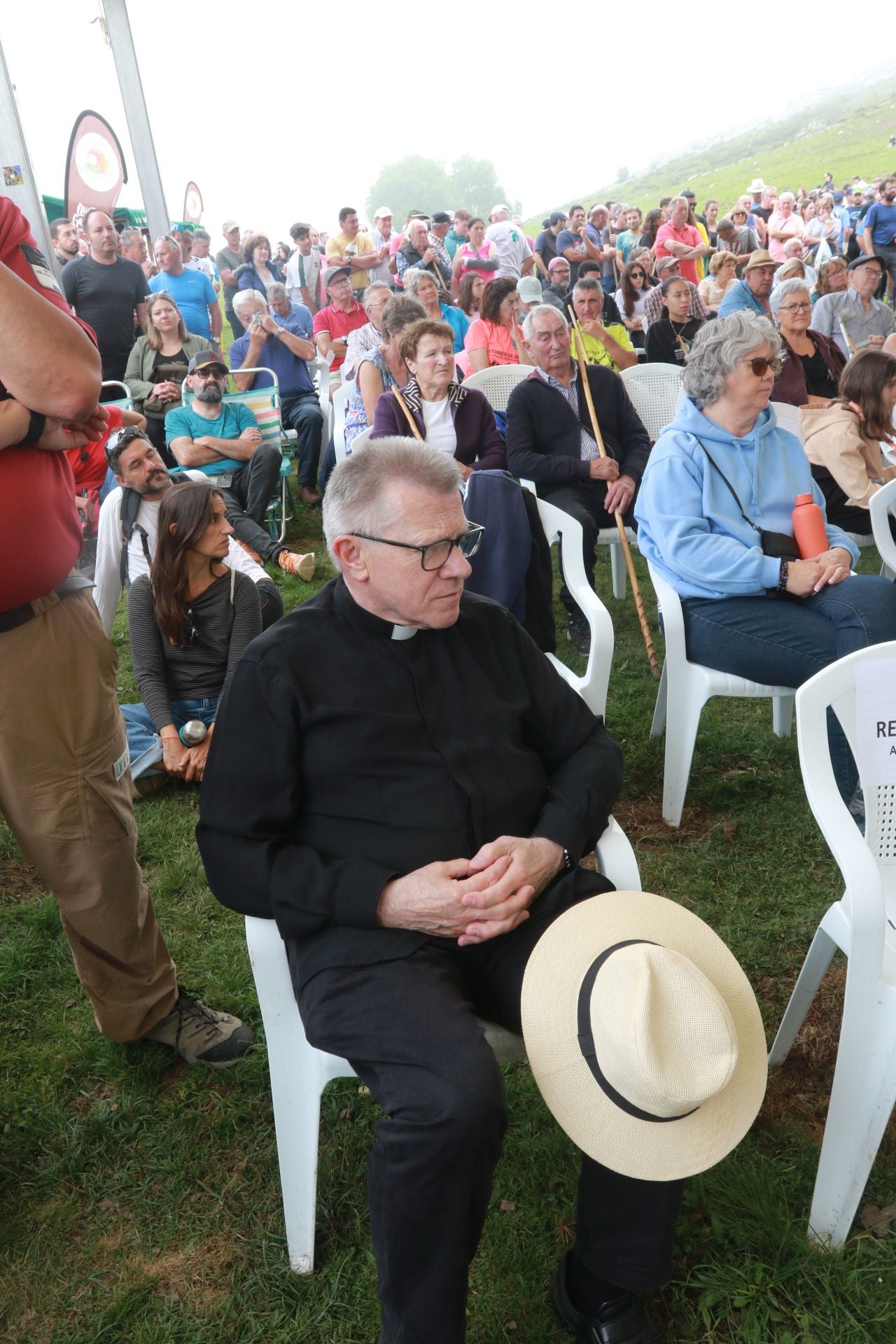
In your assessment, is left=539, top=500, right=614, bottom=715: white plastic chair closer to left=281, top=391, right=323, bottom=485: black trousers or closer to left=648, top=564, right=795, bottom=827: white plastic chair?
left=648, top=564, right=795, bottom=827: white plastic chair

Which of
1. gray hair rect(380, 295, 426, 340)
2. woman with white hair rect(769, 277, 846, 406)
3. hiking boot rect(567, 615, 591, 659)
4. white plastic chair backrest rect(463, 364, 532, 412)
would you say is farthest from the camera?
woman with white hair rect(769, 277, 846, 406)

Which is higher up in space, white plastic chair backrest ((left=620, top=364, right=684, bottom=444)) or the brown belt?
the brown belt

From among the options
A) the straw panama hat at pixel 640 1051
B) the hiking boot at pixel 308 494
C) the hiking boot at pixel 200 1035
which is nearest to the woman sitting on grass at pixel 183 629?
the hiking boot at pixel 200 1035

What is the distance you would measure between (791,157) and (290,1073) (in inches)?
2381

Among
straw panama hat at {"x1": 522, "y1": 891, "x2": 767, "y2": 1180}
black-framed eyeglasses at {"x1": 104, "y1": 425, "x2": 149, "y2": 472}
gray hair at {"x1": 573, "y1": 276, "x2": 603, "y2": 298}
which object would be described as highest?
gray hair at {"x1": 573, "y1": 276, "x2": 603, "y2": 298}

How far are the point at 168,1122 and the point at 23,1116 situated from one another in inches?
14.0

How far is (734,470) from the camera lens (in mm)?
3121

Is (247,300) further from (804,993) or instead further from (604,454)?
(804,993)

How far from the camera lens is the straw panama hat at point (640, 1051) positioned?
1.33 meters

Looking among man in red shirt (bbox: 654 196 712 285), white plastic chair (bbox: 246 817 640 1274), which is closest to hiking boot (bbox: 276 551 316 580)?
white plastic chair (bbox: 246 817 640 1274)

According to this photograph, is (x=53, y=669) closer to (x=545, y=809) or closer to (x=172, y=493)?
(x=545, y=809)

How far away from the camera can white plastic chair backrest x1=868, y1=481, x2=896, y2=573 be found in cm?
351

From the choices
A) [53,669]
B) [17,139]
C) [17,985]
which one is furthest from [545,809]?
[17,139]

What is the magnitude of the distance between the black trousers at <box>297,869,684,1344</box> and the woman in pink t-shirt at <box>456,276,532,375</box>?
541 cm
